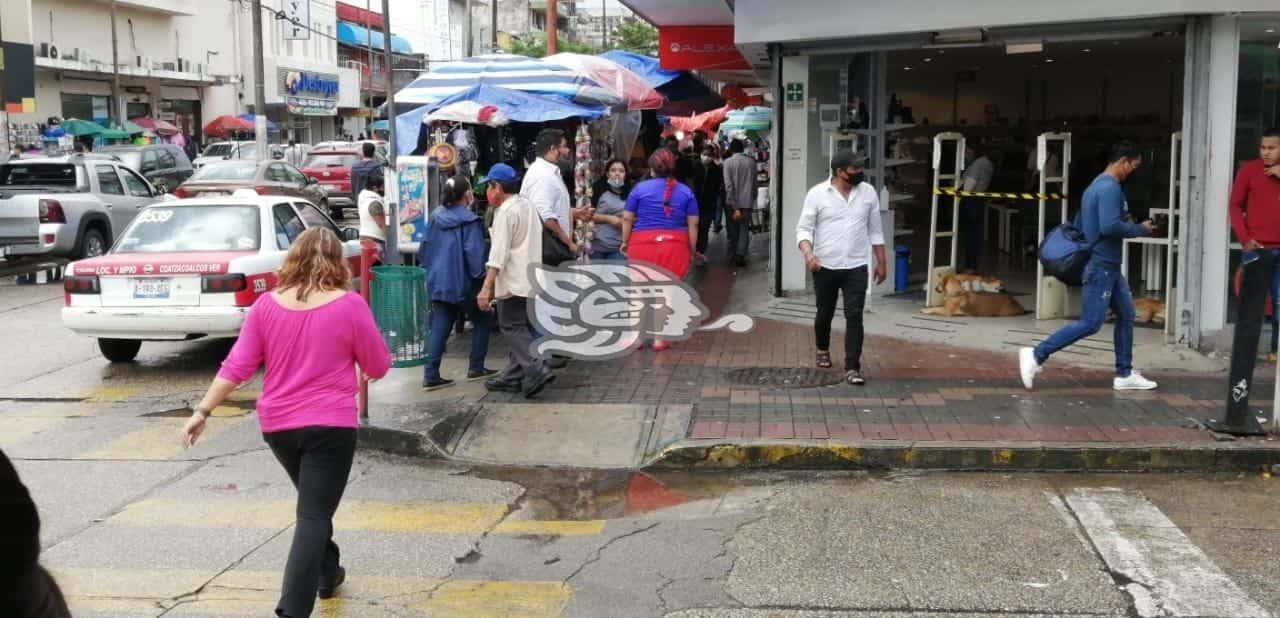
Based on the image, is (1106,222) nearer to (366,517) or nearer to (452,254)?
(452,254)

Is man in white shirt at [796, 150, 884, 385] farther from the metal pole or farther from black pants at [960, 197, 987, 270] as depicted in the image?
black pants at [960, 197, 987, 270]

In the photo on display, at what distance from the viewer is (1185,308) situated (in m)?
10.5

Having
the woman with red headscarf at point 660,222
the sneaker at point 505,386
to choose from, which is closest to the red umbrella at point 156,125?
the woman with red headscarf at point 660,222

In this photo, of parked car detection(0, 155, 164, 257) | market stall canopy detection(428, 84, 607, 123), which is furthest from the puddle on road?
parked car detection(0, 155, 164, 257)

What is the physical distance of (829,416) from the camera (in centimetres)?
856

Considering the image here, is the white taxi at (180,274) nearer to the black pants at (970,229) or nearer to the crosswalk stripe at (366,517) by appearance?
the crosswalk stripe at (366,517)

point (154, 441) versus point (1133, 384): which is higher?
point (1133, 384)

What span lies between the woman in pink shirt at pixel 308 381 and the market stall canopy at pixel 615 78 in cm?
993

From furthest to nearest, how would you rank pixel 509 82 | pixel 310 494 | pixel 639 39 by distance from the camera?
pixel 639 39 < pixel 509 82 < pixel 310 494

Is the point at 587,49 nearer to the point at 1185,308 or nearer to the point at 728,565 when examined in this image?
the point at 1185,308

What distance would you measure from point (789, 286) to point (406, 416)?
6164 millimetres

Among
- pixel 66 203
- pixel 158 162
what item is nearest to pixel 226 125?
pixel 158 162

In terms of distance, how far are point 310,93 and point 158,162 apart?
3086 centimetres

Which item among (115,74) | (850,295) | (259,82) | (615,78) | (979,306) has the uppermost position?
(115,74)
